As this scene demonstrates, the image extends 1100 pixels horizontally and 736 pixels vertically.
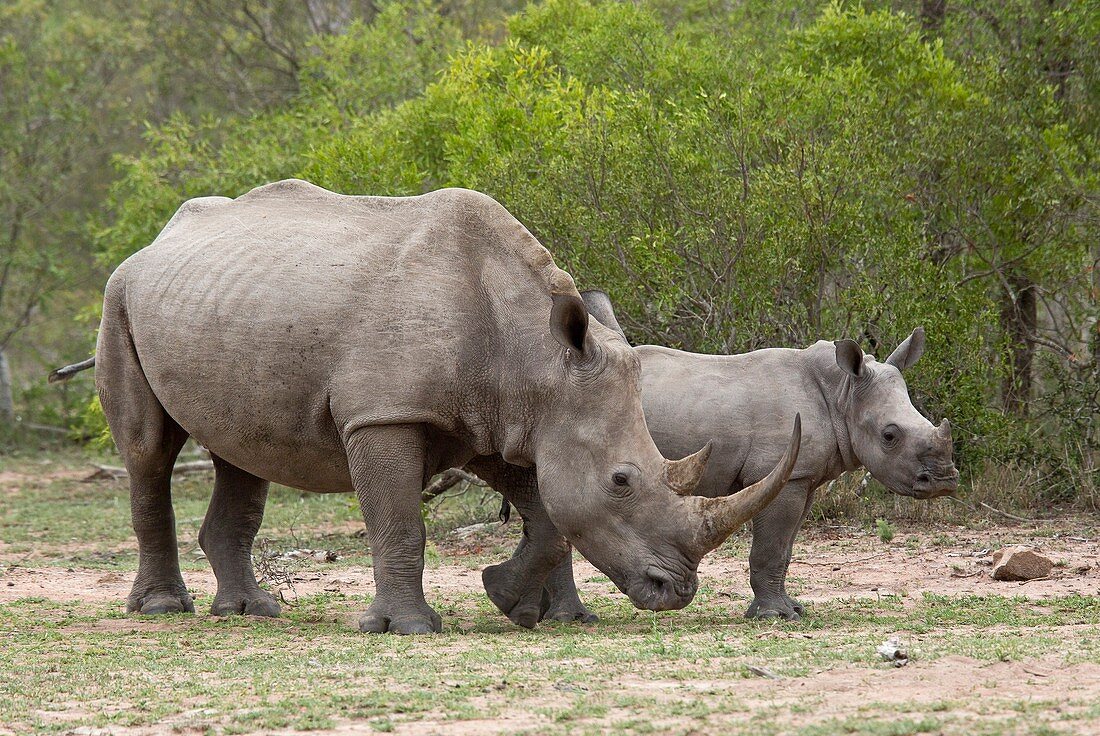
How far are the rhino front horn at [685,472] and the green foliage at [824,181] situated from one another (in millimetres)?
4729

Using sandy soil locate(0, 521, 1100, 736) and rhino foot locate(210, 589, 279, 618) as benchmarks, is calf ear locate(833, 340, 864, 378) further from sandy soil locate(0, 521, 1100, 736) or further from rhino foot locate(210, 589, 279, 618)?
rhino foot locate(210, 589, 279, 618)

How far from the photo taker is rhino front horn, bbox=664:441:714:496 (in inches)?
272

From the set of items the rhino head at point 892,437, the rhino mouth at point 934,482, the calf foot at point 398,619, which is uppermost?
the rhino head at point 892,437

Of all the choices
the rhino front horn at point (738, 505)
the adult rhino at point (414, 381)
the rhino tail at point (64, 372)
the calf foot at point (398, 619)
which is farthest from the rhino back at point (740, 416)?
the rhino tail at point (64, 372)

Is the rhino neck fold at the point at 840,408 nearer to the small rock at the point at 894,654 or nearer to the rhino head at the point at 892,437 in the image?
the rhino head at the point at 892,437

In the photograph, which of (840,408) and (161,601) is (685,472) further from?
(161,601)

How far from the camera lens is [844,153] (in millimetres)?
12078

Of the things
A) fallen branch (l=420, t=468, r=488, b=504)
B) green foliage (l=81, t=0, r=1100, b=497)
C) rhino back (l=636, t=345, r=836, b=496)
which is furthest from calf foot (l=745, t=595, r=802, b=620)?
fallen branch (l=420, t=468, r=488, b=504)

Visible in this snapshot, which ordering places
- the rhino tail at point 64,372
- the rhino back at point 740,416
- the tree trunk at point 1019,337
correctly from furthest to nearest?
the tree trunk at point 1019,337 → the rhino tail at point 64,372 → the rhino back at point 740,416

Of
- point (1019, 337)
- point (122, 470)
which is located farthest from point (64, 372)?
point (122, 470)

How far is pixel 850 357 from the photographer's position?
26.3 ft

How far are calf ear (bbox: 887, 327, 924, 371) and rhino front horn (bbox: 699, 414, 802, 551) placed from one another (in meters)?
2.12

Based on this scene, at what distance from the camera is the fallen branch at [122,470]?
18.2 meters

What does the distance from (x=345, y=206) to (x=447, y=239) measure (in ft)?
2.56
